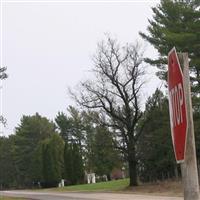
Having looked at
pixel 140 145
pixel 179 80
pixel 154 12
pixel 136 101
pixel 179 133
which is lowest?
pixel 179 133

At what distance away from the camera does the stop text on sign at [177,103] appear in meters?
3.18

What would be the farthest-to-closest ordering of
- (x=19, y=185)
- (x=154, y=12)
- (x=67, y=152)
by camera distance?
(x=19, y=185) → (x=67, y=152) → (x=154, y=12)

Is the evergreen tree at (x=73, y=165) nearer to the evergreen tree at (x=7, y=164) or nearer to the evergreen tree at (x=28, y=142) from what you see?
the evergreen tree at (x=28, y=142)

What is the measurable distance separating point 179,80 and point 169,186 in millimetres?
44210

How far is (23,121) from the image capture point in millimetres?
125000

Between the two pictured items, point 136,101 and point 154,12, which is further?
point 136,101

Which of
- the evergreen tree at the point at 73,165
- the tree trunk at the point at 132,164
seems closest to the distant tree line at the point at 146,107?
the tree trunk at the point at 132,164

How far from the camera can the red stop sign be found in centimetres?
316

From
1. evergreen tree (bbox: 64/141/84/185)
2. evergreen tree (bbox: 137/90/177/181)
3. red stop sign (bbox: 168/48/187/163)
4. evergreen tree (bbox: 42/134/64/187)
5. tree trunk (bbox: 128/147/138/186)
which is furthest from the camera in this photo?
evergreen tree (bbox: 42/134/64/187)

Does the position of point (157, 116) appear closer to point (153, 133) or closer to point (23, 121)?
point (153, 133)

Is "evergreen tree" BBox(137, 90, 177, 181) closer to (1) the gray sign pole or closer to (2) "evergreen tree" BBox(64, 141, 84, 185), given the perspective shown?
(2) "evergreen tree" BBox(64, 141, 84, 185)

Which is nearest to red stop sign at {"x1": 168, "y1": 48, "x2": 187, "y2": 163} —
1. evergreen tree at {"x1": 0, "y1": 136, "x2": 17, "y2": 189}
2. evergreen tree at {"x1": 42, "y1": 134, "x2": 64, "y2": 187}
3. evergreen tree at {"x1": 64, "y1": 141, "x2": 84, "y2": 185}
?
evergreen tree at {"x1": 64, "y1": 141, "x2": 84, "y2": 185}

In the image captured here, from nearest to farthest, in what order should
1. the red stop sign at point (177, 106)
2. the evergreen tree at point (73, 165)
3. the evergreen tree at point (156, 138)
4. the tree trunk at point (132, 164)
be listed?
the red stop sign at point (177, 106)
the evergreen tree at point (156, 138)
the tree trunk at point (132, 164)
the evergreen tree at point (73, 165)

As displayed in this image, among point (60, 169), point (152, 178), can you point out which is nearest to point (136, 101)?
point (152, 178)
